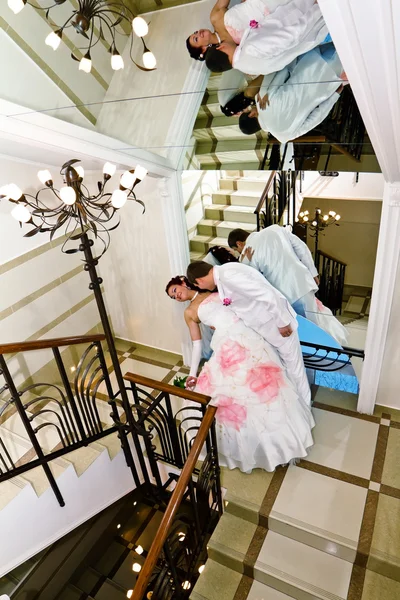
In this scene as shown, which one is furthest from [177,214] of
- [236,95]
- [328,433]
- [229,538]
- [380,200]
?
[229,538]

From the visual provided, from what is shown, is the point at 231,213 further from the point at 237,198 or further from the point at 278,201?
the point at 278,201

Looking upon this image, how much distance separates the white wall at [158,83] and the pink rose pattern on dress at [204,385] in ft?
6.67

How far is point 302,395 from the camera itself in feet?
11.6

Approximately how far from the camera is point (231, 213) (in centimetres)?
389

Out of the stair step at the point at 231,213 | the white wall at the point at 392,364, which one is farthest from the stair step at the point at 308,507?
the stair step at the point at 231,213

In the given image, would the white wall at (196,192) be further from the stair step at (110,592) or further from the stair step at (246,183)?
the stair step at (110,592)

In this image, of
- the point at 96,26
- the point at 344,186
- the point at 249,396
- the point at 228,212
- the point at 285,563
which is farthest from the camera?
the point at 228,212

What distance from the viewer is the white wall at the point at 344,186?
292 centimetres

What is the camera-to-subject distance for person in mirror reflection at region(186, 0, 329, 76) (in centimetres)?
212

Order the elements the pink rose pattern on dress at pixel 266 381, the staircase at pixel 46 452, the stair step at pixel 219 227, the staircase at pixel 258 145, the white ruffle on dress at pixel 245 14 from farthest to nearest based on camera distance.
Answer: the stair step at pixel 219 227
the pink rose pattern on dress at pixel 266 381
the staircase at pixel 46 452
the staircase at pixel 258 145
the white ruffle on dress at pixel 245 14

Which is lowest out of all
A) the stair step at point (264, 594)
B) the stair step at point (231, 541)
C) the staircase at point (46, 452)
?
the stair step at point (264, 594)

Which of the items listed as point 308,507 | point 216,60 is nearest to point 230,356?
point 308,507

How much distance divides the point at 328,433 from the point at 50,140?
129 inches

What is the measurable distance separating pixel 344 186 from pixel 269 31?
124 centimetres
